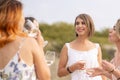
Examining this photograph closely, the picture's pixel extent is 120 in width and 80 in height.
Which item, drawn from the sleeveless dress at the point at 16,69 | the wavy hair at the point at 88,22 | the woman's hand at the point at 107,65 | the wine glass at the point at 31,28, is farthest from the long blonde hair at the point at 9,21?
the wavy hair at the point at 88,22

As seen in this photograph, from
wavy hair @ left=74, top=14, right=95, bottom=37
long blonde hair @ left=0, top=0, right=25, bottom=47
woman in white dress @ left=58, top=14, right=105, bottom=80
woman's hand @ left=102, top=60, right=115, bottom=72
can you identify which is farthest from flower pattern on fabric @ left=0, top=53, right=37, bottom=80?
wavy hair @ left=74, top=14, right=95, bottom=37

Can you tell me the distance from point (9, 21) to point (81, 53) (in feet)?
8.70

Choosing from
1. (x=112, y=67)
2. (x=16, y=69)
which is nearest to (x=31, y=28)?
(x=112, y=67)

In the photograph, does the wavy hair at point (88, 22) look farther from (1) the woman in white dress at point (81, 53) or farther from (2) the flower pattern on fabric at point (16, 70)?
(2) the flower pattern on fabric at point (16, 70)

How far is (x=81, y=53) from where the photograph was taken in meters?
6.09

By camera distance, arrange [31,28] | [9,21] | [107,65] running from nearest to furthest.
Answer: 1. [9,21]
2. [107,65]
3. [31,28]

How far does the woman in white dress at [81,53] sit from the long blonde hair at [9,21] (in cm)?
233

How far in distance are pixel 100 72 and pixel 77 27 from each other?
4.48 ft

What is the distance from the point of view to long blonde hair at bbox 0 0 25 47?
141 inches

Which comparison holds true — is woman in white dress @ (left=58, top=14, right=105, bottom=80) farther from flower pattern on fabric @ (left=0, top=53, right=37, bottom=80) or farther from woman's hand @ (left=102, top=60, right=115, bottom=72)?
flower pattern on fabric @ (left=0, top=53, right=37, bottom=80)

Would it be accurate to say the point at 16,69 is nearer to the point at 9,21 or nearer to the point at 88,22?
the point at 9,21

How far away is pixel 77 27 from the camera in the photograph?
6.10 meters

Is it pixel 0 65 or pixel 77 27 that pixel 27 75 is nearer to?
pixel 0 65

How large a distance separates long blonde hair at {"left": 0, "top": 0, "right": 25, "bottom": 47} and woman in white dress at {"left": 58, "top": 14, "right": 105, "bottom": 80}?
2.33m
